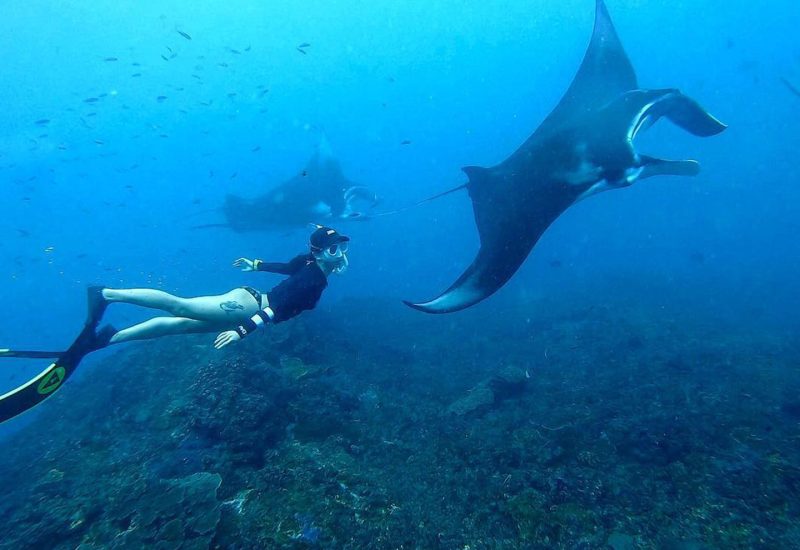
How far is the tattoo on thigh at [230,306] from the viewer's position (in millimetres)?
4953

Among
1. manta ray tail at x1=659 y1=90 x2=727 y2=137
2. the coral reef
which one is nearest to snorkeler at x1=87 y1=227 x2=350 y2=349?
the coral reef

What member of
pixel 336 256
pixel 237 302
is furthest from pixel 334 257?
pixel 237 302

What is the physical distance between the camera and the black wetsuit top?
16.1 feet

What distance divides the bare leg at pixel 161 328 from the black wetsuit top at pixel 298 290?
88cm

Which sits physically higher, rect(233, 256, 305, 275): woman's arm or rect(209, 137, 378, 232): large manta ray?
rect(209, 137, 378, 232): large manta ray

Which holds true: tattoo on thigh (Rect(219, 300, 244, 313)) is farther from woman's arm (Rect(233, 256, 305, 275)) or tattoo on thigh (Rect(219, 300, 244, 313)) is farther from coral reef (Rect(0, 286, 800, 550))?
coral reef (Rect(0, 286, 800, 550))

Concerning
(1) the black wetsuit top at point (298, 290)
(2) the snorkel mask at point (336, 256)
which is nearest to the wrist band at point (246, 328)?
Result: (1) the black wetsuit top at point (298, 290)

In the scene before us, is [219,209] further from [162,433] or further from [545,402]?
[545,402]

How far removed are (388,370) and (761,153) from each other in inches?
5361

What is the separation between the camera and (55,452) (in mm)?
7648

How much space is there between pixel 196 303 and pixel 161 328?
57cm

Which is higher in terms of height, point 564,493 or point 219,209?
point 219,209

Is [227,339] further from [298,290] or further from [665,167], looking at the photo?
[665,167]

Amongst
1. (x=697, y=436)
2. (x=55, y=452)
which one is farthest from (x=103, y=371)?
(x=697, y=436)
